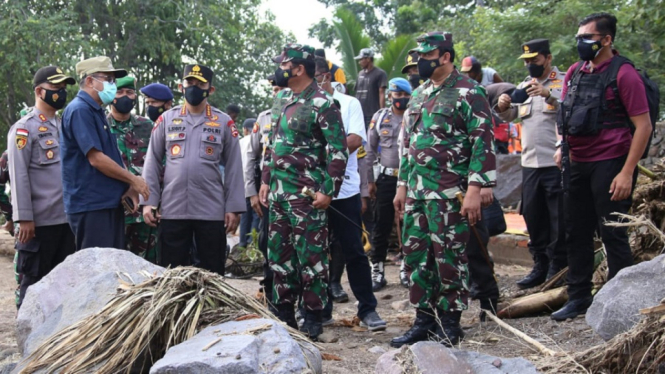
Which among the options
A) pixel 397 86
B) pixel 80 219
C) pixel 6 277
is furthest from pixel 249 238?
pixel 80 219

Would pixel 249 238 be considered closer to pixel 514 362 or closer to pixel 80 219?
pixel 80 219

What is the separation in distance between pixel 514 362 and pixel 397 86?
4.22 meters

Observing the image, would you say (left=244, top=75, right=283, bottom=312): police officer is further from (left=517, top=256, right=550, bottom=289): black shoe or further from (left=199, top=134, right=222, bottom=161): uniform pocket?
(left=517, top=256, right=550, bottom=289): black shoe

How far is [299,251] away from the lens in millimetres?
5453

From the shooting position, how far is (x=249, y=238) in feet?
36.7

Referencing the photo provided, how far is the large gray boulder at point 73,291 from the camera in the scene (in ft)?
14.7

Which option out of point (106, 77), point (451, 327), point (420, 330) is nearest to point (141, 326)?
point (420, 330)

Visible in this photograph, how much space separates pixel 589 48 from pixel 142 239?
4.02 meters

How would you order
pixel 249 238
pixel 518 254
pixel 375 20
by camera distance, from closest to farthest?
pixel 518 254, pixel 249 238, pixel 375 20

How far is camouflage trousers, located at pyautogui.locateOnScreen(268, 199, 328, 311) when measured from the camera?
5422mm

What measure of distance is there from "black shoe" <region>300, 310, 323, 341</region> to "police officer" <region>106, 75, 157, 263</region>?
186cm

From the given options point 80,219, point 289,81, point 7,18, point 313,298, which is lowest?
point 313,298

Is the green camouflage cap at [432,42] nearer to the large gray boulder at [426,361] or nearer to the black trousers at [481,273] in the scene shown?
the black trousers at [481,273]

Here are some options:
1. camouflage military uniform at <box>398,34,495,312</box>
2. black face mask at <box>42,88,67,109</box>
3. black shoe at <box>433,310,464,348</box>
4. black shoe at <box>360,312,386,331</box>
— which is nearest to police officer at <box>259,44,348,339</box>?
black shoe at <box>360,312,386,331</box>
